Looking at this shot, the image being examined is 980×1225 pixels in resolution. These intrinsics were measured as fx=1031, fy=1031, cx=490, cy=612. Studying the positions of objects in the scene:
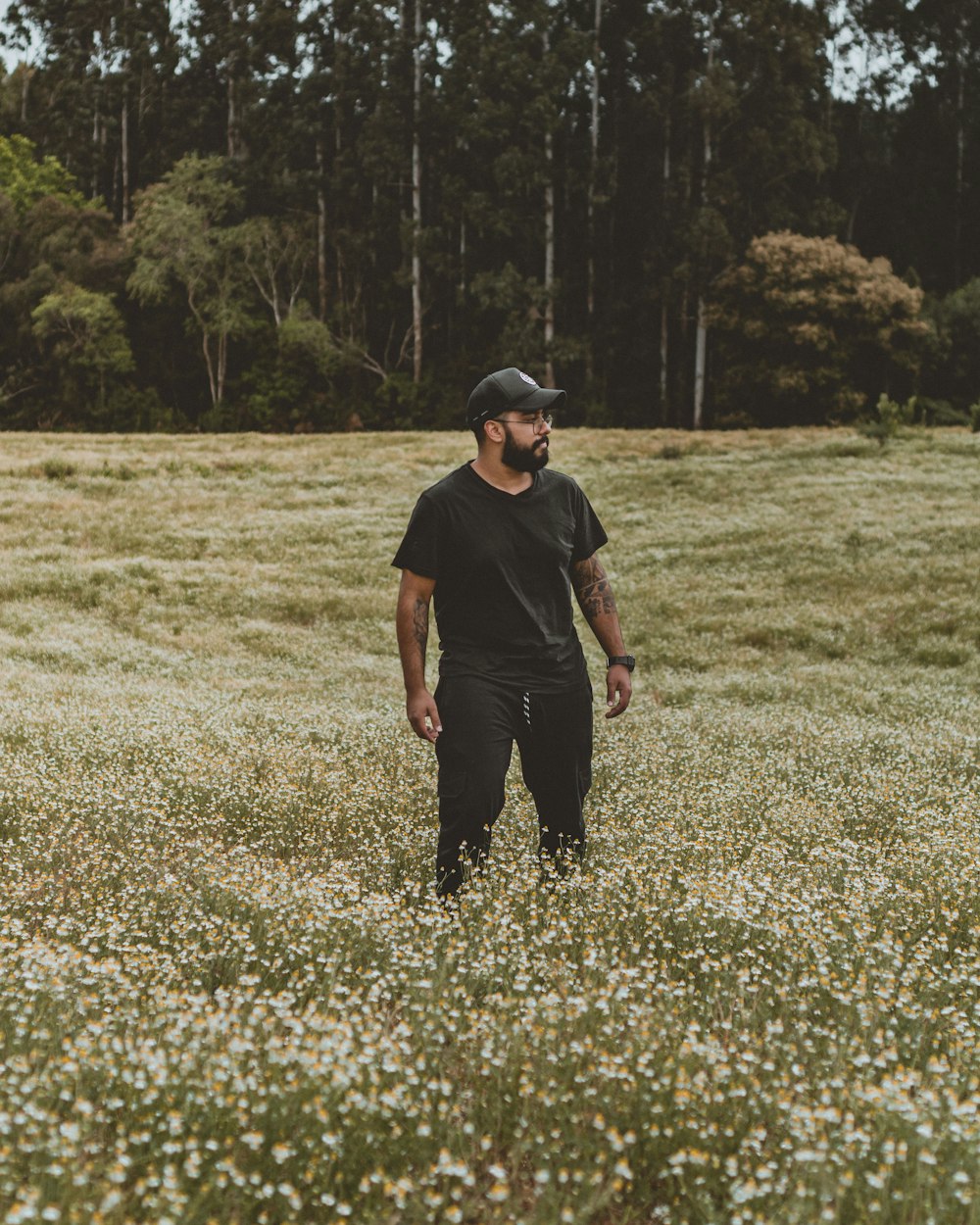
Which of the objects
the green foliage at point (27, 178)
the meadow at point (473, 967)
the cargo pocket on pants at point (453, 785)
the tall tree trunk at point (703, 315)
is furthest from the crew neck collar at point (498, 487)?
the green foliage at point (27, 178)

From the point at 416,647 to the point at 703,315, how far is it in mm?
43974

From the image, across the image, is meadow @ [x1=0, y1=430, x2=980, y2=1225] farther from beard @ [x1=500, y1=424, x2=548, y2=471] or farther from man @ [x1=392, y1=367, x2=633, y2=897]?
beard @ [x1=500, y1=424, x2=548, y2=471]

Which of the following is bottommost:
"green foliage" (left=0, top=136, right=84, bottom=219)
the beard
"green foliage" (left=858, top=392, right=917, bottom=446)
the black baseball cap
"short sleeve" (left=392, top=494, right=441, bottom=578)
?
"short sleeve" (left=392, top=494, right=441, bottom=578)

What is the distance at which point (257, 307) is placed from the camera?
5462cm

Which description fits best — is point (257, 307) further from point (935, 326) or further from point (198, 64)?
point (935, 326)

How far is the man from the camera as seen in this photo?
15.9 feet

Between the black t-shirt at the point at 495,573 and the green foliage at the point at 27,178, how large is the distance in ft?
210

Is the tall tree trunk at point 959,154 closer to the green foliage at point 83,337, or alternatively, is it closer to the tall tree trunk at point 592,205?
the tall tree trunk at point 592,205

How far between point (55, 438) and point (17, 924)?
33.9 meters

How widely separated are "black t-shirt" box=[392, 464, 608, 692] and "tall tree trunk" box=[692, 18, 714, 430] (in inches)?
1698

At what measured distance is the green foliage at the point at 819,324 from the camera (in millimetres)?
41469

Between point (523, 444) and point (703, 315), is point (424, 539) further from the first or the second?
point (703, 315)

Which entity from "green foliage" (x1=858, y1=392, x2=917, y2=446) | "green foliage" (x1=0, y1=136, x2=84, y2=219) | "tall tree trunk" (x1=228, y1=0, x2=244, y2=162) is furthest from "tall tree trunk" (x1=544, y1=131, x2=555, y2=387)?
"green foliage" (x1=0, y1=136, x2=84, y2=219)

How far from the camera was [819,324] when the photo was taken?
41.0 metres
